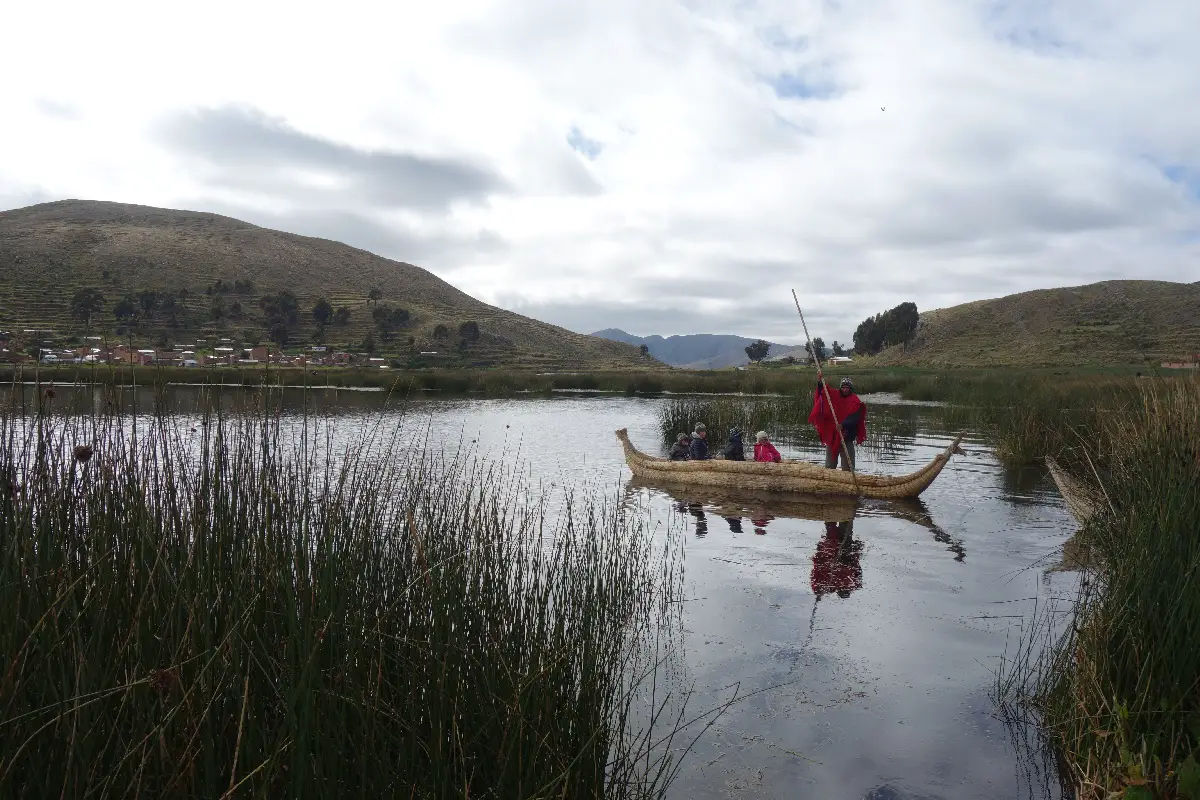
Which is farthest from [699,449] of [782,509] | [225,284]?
[225,284]

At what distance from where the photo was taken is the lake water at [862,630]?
4797 mm

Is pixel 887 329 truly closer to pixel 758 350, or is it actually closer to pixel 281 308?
pixel 758 350

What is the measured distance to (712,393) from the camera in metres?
42.2

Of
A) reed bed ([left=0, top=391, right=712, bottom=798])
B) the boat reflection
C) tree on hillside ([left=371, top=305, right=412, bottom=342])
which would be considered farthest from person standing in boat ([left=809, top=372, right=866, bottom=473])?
tree on hillside ([left=371, top=305, right=412, bottom=342])

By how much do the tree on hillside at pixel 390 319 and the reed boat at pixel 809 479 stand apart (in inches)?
Answer: 2942

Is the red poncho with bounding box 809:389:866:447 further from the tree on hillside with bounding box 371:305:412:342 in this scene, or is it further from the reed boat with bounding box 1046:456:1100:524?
the tree on hillside with bounding box 371:305:412:342

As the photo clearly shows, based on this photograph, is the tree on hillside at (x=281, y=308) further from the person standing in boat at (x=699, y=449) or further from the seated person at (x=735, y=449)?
the seated person at (x=735, y=449)

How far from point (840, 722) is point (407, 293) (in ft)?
388

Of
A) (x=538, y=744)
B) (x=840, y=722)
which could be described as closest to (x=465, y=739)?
(x=538, y=744)

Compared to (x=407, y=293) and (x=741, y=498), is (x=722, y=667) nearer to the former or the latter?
(x=741, y=498)

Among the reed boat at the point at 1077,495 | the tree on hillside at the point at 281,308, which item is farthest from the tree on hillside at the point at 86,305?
the reed boat at the point at 1077,495

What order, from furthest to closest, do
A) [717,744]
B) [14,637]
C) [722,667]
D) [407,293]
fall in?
[407,293] → [722,667] → [717,744] → [14,637]

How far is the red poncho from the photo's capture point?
46.6ft

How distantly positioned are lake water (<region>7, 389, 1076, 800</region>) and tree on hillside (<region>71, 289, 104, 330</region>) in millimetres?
66115
